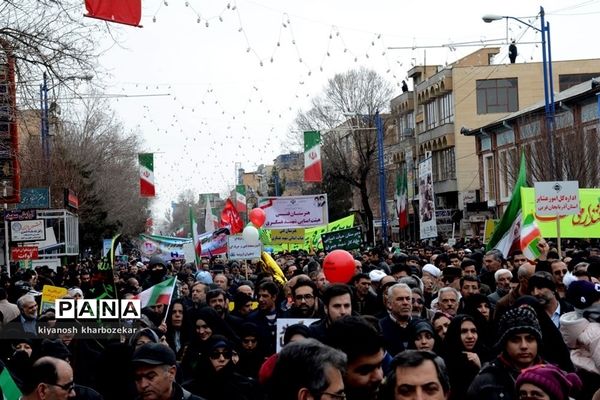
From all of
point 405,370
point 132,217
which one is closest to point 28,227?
point 405,370

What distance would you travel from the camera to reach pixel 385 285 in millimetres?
11570


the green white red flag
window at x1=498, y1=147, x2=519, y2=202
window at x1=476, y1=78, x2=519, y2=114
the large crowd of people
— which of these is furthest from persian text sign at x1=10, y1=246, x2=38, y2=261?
window at x1=476, y1=78, x2=519, y2=114

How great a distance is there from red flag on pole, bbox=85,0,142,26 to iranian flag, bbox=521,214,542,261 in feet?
25.7

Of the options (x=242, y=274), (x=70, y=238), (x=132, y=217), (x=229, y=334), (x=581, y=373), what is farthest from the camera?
(x=132, y=217)

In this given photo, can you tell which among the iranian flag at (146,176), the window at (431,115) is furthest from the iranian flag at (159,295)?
the window at (431,115)

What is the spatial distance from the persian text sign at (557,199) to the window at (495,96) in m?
49.3

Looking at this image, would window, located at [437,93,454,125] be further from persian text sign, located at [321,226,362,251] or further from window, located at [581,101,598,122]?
persian text sign, located at [321,226,362,251]

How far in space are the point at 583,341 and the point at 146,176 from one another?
32.7 m

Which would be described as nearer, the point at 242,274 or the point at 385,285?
the point at 385,285

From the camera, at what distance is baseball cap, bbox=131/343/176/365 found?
6262mm

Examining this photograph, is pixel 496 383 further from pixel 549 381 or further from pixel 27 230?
pixel 27 230

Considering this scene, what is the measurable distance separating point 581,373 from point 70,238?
1273 inches

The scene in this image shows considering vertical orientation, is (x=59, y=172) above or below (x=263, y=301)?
above

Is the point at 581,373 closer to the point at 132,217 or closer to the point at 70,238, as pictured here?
the point at 70,238
